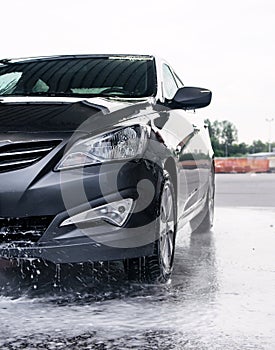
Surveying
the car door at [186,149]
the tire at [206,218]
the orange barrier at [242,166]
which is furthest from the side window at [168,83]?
the orange barrier at [242,166]

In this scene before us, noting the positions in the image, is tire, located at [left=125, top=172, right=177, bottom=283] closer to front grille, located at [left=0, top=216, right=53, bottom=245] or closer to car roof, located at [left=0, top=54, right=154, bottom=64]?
front grille, located at [left=0, top=216, right=53, bottom=245]

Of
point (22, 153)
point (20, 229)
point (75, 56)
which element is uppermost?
point (75, 56)

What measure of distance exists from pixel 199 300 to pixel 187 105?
1798mm

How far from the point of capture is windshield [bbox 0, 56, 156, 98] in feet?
18.4

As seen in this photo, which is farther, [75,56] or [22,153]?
[75,56]

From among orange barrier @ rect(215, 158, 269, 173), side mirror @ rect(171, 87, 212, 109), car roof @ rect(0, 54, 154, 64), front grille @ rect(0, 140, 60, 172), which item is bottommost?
orange barrier @ rect(215, 158, 269, 173)

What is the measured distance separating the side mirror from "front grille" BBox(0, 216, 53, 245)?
172 centimetres

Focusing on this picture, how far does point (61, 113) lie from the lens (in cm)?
450

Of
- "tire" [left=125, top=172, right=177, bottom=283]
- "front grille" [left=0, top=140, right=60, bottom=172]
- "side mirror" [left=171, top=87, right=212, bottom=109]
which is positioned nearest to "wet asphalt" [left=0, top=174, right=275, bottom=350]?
"tire" [left=125, top=172, right=177, bottom=283]

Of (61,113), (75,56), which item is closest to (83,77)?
(75,56)

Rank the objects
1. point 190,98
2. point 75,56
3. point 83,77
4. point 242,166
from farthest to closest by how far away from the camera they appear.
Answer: point 242,166 → point 75,56 → point 83,77 → point 190,98

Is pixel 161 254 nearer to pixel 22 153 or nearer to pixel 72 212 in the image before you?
pixel 72 212

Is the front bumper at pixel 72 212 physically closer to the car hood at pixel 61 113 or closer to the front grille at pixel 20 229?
the front grille at pixel 20 229

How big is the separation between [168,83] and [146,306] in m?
2.49
